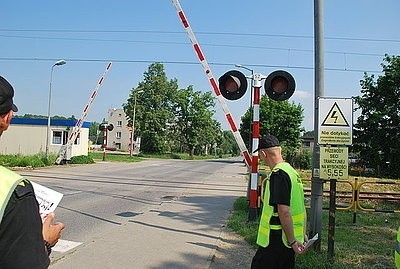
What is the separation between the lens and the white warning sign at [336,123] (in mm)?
6094

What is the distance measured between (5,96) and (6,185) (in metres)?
0.42

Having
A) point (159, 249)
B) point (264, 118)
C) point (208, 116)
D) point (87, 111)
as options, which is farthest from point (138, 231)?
point (208, 116)

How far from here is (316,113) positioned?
20.8ft

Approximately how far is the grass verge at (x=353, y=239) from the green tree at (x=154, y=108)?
5499 cm

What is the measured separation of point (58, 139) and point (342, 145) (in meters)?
30.4

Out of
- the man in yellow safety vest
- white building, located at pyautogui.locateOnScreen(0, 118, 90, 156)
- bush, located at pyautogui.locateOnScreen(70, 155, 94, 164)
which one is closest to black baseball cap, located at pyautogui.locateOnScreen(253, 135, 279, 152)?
the man in yellow safety vest

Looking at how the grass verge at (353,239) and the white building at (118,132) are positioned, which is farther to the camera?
the white building at (118,132)

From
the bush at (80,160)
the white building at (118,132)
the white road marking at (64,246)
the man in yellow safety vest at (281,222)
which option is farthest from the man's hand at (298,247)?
the white building at (118,132)

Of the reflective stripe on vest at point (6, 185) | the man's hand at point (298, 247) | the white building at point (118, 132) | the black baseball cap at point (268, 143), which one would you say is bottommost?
the man's hand at point (298, 247)

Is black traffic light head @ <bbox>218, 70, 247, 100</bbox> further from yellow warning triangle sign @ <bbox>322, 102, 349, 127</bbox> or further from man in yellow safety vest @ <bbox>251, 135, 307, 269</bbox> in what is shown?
man in yellow safety vest @ <bbox>251, 135, 307, 269</bbox>

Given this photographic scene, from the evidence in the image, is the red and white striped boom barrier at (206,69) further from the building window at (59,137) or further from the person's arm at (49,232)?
the building window at (59,137)

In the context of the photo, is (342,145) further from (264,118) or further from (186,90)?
(186,90)

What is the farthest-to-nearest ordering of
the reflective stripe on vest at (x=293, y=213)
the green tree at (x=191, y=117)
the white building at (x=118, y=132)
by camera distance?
the white building at (x=118, y=132) < the green tree at (x=191, y=117) < the reflective stripe on vest at (x=293, y=213)

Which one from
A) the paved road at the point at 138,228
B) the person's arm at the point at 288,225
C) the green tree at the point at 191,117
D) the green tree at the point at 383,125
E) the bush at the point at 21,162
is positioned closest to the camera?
the person's arm at the point at 288,225
